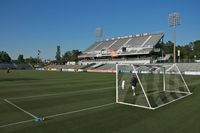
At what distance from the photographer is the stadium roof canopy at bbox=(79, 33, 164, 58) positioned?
71.2m

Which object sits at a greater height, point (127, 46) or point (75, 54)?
point (75, 54)

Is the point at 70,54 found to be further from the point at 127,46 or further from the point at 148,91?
the point at 148,91

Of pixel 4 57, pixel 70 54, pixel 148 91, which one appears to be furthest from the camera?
pixel 70 54

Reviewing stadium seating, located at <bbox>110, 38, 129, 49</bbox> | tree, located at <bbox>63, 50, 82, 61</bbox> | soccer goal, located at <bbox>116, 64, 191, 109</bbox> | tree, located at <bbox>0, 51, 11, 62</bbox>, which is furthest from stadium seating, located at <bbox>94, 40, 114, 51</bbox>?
tree, located at <bbox>0, 51, 11, 62</bbox>

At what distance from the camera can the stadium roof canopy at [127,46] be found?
71.2 meters

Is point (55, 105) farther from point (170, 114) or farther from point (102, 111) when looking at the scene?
point (170, 114)

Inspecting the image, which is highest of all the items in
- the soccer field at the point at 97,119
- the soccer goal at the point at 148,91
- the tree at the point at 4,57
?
the tree at the point at 4,57

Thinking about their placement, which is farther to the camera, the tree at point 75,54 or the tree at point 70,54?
the tree at point 70,54

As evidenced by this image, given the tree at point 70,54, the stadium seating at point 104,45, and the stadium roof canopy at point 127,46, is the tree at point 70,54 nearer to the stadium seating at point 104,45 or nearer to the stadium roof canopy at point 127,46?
the stadium roof canopy at point 127,46

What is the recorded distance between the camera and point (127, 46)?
79.4 m

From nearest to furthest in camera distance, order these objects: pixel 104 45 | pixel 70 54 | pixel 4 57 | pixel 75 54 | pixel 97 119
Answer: pixel 97 119
pixel 104 45
pixel 4 57
pixel 75 54
pixel 70 54

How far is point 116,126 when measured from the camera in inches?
307

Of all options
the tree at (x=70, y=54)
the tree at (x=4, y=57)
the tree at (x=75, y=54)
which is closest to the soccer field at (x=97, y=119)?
the tree at (x=75, y=54)

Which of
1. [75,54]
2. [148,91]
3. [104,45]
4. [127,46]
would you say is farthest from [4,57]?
[148,91]
